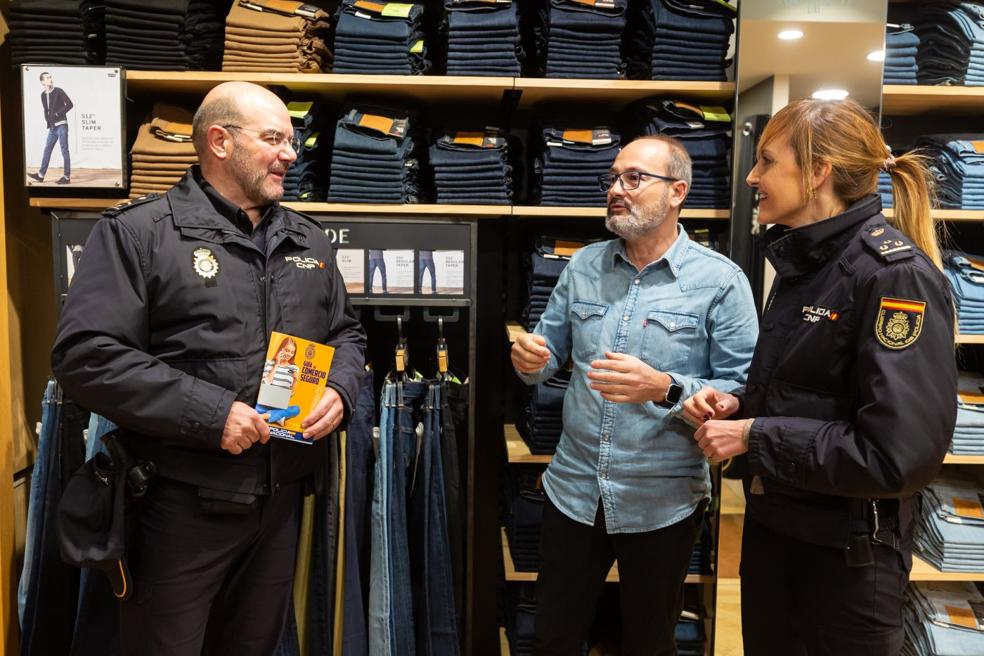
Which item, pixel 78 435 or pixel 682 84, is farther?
pixel 682 84

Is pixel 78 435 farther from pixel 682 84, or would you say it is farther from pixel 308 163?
pixel 682 84

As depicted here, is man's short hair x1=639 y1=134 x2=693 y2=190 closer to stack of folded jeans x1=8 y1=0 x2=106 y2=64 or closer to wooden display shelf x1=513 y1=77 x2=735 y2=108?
wooden display shelf x1=513 y1=77 x2=735 y2=108

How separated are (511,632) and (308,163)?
1.98 metres

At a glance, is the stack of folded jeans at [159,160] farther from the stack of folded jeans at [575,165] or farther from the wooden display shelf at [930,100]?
the wooden display shelf at [930,100]

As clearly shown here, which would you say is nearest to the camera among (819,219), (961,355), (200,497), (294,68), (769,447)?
(769,447)

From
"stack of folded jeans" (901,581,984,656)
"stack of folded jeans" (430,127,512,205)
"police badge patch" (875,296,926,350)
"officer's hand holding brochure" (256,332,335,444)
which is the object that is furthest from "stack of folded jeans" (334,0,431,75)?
"stack of folded jeans" (901,581,984,656)

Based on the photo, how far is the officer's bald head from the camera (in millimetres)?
1966

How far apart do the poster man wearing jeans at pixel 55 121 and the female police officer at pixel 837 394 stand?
7.34ft

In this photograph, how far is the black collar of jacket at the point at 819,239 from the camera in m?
1.65

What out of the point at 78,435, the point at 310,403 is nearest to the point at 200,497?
the point at 310,403

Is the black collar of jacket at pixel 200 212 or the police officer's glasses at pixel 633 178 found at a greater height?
the police officer's glasses at pixel 633 178

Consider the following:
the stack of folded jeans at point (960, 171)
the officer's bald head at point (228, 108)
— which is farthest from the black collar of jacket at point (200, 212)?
the stack of folded jeans at point (960, 171)

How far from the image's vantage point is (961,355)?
314 cm

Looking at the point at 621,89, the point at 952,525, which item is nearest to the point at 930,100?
the point at 621,89
